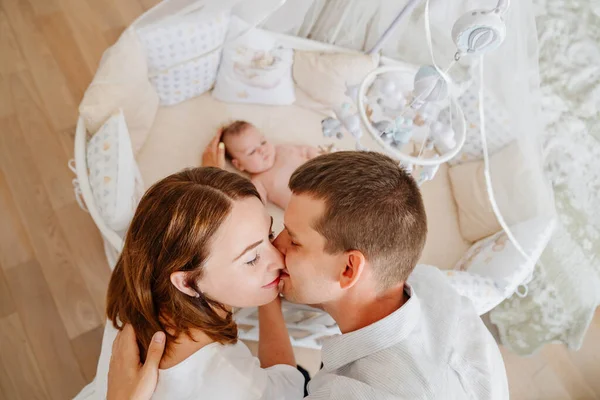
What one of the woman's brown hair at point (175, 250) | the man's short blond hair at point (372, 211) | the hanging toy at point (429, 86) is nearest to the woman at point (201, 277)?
the woman's brown hair at point (175, 250)

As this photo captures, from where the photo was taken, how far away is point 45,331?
159cm

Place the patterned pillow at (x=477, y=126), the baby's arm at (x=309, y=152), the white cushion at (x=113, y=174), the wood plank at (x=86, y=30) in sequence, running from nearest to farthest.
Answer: the white cushion at (x=113, y=174) < the patterned pillow at (x=477, y=126) < the baby's arm at (x=309, y=152) < the wood plank at (x=86, y=30)

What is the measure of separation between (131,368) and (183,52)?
41.7 inches

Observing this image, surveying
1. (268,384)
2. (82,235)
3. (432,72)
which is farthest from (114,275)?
(432,72)

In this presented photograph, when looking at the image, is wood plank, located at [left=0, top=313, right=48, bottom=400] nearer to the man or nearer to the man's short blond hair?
the man

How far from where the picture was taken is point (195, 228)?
908 millimetres

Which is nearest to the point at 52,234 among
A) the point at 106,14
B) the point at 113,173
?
the point at 113,173

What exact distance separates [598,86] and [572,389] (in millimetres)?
1104

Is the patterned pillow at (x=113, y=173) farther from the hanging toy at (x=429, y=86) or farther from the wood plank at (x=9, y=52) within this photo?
the wood plank at (x=9, y=52)

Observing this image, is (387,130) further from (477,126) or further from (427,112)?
(477,126)

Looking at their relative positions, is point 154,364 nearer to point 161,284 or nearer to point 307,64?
point 161,284

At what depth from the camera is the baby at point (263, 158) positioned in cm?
162

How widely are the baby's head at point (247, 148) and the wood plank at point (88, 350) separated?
2.45 feet

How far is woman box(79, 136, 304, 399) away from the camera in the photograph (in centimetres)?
92
